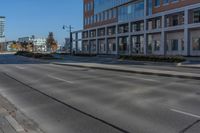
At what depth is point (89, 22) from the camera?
102 metres

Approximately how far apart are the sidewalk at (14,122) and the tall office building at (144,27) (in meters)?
43.2

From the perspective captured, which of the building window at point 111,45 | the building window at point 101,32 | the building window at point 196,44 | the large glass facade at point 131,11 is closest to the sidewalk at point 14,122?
the building window at point 196,44

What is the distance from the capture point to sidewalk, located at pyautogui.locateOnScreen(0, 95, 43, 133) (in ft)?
25.9

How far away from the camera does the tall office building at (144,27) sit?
176ft

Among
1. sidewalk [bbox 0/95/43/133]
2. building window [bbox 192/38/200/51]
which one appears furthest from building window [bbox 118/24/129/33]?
sidewalk [bbox 0/95/43/133]

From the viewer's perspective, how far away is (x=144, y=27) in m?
65.9

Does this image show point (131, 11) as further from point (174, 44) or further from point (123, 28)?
point (174, 44)

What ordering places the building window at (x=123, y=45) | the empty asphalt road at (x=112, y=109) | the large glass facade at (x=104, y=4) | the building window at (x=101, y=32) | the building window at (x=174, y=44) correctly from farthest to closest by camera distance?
1. the building window at (x=101, y=32)
2. the large glass facade at (x=104, y=4)
3. the building window at (x=123, y=45)
4. the building window at (x=174, y=44)
5. the empty asphalt road at (x=112, y=109)

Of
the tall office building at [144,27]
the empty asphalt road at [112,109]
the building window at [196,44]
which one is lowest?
the empty asphalt road at [112,109]

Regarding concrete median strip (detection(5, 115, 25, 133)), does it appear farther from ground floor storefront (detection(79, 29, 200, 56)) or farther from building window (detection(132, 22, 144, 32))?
building window (detection(132, 22, 144, 32))

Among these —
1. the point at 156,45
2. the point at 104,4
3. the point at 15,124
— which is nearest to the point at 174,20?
the point at 156,45

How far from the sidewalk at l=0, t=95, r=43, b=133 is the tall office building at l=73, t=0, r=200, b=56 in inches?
1699

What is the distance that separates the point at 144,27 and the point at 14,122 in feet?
193

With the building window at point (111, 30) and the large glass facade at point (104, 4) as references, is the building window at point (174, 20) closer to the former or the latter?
the large glass facade at point (104, 4)
